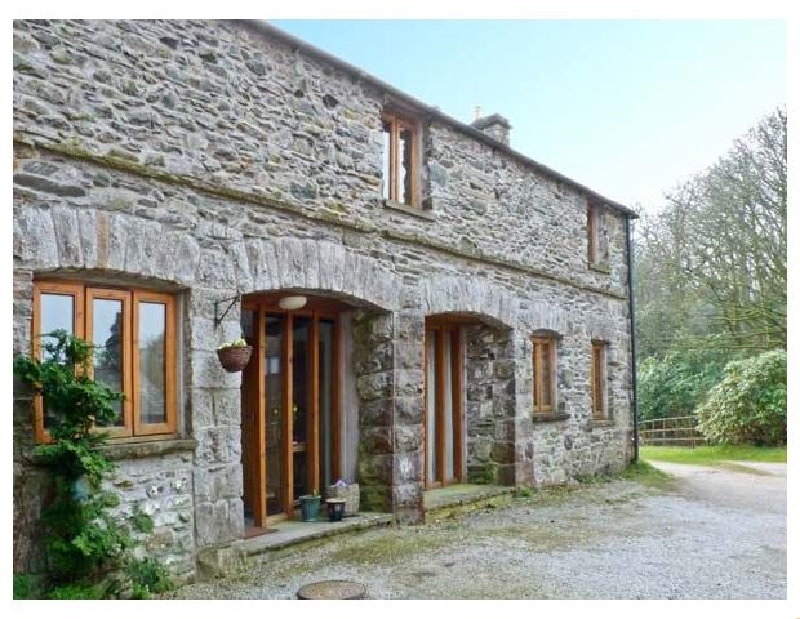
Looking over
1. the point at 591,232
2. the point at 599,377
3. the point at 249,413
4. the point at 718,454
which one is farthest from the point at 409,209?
the point at 718,454

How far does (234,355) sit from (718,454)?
13.2 metres

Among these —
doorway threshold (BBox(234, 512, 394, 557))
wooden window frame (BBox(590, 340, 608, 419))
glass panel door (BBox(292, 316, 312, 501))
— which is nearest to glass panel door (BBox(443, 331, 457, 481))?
doorway threshold (BBox(234, 512, 394, 557))

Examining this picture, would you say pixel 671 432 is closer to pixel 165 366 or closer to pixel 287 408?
pixel 287 408

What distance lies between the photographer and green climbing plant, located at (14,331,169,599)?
13.5 ft

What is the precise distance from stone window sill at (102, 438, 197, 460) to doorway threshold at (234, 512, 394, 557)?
0.89 metres

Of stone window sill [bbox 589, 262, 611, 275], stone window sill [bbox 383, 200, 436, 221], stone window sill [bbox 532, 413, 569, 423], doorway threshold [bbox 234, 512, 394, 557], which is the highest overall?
stone window sill [bbox 383, 200, 436, 221]

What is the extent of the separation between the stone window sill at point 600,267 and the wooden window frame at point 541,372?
1.61 metres

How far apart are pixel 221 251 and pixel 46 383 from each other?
1685mm

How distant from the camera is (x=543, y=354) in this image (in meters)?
9.98

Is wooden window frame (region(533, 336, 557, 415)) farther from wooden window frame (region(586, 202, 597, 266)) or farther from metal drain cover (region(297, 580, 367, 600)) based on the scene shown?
metal drain cover (region(297, 580, 367, 600))

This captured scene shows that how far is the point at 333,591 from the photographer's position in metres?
4.75

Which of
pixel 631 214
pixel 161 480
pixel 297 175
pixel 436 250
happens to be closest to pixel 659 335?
pixel 631 214

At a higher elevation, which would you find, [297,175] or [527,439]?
[297,175]

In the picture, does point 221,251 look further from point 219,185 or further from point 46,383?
point 46,383
